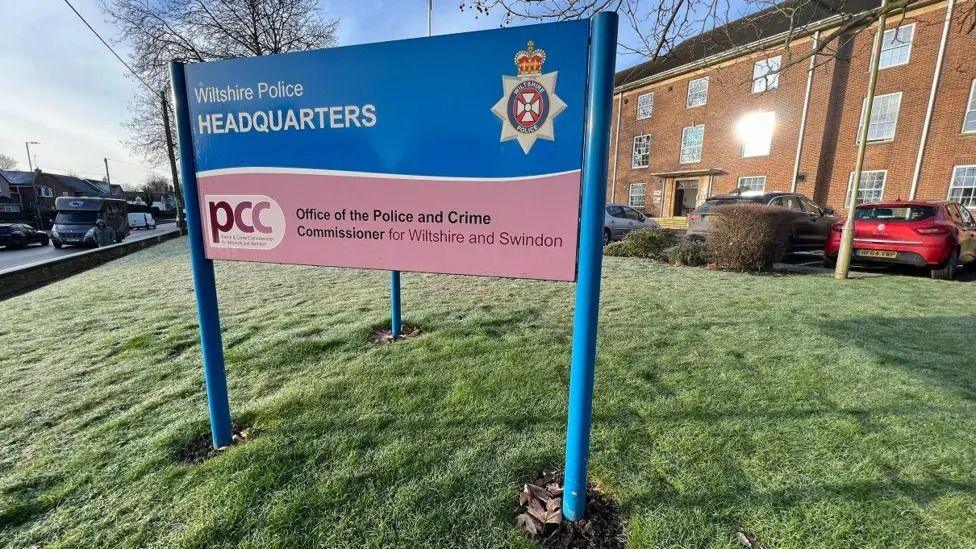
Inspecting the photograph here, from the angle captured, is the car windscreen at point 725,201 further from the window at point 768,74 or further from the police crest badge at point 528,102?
the police crest badge at point 528,102

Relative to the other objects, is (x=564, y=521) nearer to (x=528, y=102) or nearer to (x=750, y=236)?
(x=528, y=102)

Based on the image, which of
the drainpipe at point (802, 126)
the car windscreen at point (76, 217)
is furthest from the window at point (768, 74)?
the car windscreen at point (76, 217)

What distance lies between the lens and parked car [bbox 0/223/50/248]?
20117mm

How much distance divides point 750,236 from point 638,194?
2178 cm

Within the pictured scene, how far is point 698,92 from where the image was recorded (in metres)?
23.8

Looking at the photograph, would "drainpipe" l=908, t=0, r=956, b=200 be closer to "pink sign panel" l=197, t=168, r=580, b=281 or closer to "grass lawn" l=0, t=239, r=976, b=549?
"grass lawn" l=0, t=239, r=976, b=549

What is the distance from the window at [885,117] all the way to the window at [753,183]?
4.22 metres

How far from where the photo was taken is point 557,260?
165 cm

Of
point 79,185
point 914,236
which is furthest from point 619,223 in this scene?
point 79,185

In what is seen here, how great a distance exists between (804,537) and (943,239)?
26.8 feet

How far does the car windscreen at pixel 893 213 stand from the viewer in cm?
700

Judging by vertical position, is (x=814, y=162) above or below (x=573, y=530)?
above

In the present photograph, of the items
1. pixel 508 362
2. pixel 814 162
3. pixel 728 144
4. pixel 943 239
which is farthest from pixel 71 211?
pixel 814 162

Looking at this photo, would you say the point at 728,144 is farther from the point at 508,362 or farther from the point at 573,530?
the point at 573,530
